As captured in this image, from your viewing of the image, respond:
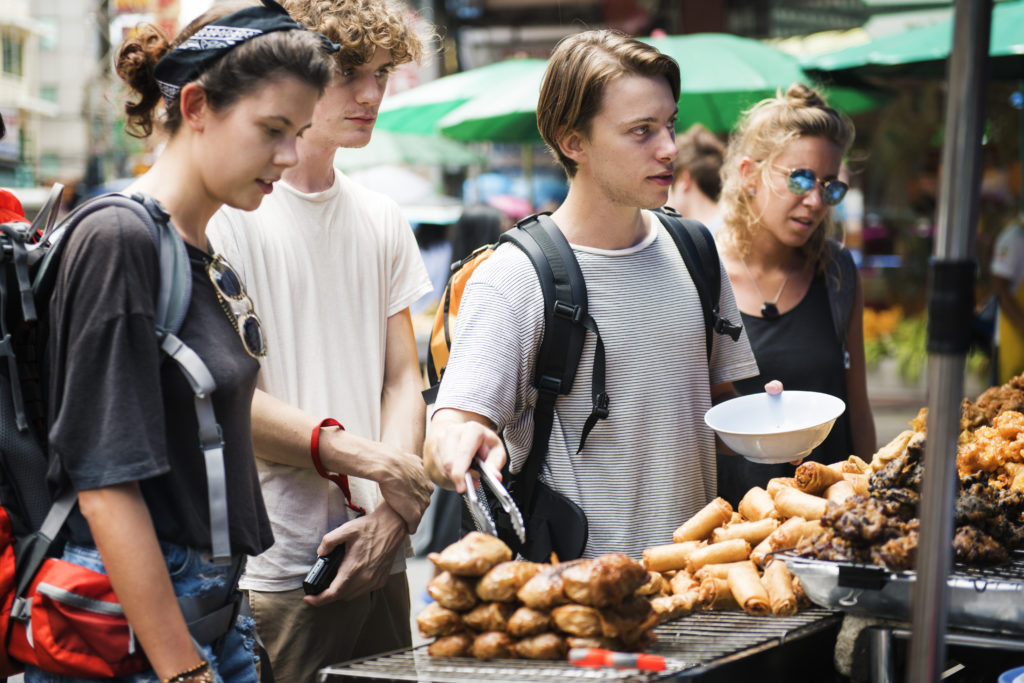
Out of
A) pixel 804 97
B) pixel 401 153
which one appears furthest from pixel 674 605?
pixel 401 153

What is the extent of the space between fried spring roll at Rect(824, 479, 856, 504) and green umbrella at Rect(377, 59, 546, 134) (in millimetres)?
6295

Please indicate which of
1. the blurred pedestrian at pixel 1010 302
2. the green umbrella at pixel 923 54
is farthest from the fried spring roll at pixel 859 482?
the blurred pedestrian at pixel 1010 302

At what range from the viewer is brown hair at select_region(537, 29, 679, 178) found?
9.50ft

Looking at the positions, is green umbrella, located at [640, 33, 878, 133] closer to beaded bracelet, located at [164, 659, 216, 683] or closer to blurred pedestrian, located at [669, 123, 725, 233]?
blurred pedestrian, located at [669, 123, 725, 233]

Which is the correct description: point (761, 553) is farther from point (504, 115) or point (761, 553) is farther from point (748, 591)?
point (504, 115)

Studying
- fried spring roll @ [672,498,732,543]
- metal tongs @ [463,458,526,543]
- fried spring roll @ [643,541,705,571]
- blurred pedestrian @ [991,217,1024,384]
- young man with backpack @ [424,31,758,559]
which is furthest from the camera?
blurred pedestrian @ [991,217,1024,384]

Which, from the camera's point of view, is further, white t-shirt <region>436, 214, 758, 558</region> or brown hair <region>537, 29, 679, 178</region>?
brown hair <region>537, 29, 679, 178</region>

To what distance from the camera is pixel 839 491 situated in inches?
108

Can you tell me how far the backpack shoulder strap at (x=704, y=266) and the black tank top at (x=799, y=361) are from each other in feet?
2.77

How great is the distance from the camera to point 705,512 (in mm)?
2693

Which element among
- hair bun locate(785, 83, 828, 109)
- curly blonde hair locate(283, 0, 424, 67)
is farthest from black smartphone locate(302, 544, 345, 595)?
hair bun locate(785, 83, 828, 109)

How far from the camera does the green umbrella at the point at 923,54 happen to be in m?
6.44

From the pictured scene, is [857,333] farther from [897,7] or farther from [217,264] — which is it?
[897,7]

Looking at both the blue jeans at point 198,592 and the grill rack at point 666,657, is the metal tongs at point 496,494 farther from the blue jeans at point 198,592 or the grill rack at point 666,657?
the blue jeans at point 198,592
